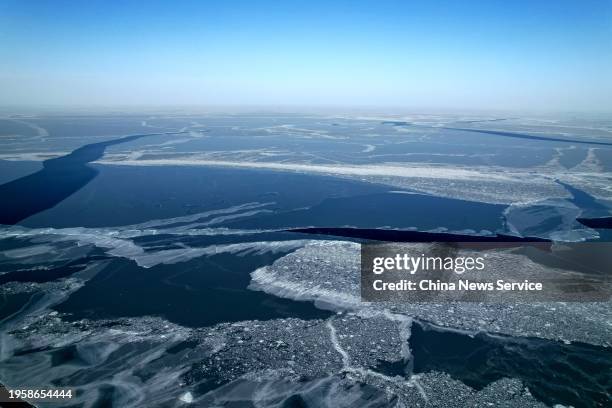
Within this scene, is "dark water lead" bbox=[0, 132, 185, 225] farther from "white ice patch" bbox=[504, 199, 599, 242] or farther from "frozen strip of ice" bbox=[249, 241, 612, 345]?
"white ice patch" bbox=[504, 199, 599, 242]

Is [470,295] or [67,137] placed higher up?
[67,137]

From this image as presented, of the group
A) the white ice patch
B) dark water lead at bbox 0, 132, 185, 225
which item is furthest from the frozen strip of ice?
dark water lead at bbox 0, 132, 185, 225

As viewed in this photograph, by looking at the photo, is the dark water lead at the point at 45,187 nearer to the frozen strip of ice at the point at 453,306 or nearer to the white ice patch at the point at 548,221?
the frozen strip of ice at the point at 453,306

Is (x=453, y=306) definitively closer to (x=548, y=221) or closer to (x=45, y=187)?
(x=548, y=221)

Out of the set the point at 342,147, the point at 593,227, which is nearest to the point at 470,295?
the point at 593,227

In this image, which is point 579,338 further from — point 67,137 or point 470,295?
point 67,137

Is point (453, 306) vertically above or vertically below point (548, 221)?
below

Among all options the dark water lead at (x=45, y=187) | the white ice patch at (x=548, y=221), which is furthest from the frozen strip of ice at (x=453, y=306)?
the dark water lead at (x=45, y=187)

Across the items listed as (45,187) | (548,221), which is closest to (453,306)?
(548,221)
